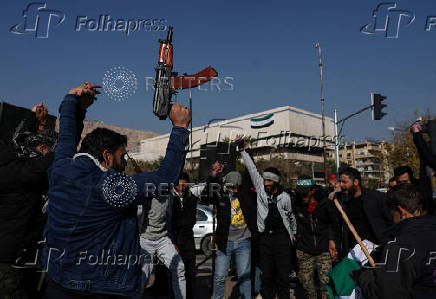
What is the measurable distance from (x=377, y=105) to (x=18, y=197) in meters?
14.7

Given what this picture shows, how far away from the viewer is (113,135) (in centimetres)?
228

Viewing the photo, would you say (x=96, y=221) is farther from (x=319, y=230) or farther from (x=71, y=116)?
(x=319, y=230)

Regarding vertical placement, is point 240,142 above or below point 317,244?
above

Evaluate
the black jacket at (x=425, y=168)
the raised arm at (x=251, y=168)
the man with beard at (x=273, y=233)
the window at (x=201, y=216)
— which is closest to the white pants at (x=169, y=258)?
the man with beard at (x=273, y=233)

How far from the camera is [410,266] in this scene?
7.77 feet

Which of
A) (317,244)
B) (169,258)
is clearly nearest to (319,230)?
(317,244)

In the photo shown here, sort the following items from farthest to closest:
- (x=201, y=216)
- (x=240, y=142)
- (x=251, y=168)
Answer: (x=201, y=216)
(x=251, y=168)
(x=240, y=142)

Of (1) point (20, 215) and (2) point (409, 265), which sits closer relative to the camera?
(2) point (409, 265)

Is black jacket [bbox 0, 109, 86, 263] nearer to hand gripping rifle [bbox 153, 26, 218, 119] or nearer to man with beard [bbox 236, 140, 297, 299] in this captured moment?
hand gripping rifle [bbox 153, 26, 218, 119]

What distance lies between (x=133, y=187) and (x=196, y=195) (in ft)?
13.6

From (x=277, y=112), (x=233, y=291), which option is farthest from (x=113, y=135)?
(x=277, y=112)

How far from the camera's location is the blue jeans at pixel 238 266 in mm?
5367

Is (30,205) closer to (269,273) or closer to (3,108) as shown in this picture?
(3,108)

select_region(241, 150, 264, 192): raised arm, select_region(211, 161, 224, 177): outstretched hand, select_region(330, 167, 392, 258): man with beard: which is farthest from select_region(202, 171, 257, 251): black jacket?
select_region(330, 167, 392, 258): man with beard
